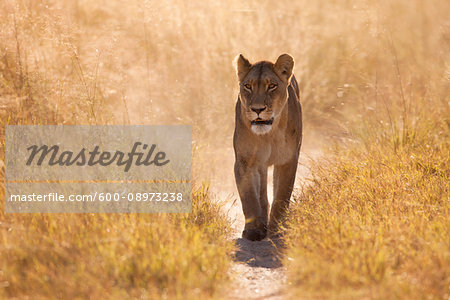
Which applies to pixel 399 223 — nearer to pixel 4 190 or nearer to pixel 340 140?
pixel 4 190

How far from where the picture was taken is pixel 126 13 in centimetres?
873

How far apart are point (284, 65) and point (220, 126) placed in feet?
10.7

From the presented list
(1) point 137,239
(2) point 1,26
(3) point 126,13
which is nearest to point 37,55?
(2) point 1,26

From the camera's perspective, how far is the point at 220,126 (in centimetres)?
883

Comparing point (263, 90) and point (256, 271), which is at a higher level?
point (263, 90)

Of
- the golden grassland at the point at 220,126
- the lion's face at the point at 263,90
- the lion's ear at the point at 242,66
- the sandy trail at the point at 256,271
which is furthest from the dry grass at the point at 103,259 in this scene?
the lion's ear at the point at 242,66

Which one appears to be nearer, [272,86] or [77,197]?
[77,197]

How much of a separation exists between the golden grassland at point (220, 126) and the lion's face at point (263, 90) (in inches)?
35.0

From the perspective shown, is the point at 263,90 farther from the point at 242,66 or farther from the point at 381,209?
the point at 381,209

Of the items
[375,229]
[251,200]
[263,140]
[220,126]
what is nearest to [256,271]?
[375,229]

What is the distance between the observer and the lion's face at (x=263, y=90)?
5.25 m

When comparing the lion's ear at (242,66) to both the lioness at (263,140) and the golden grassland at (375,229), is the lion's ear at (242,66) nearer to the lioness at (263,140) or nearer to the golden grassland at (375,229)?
the lioness at (263,140)

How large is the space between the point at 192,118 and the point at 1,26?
3291mm

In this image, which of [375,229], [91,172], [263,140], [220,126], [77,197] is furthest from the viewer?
[220,126]
